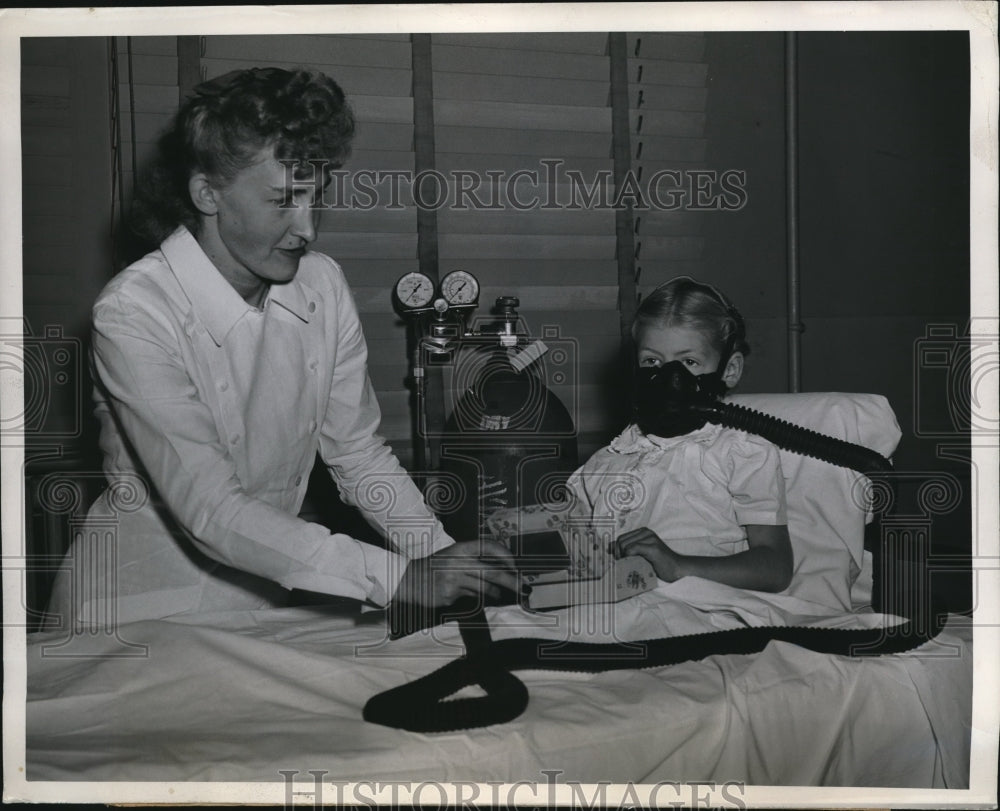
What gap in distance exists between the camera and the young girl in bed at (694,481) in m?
1.58

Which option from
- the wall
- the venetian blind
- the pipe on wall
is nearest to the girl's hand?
the wall

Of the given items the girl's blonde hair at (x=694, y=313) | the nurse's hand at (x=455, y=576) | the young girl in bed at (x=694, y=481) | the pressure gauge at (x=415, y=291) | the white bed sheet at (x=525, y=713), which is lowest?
the white bed sheet at (x=525, y=713)

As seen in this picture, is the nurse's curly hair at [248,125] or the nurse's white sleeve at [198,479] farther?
the nurse's curly hair at [248,125]

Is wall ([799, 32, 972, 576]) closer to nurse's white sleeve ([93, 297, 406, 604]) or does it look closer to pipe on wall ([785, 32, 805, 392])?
pipe on wall ([785, 32, 805, 392])

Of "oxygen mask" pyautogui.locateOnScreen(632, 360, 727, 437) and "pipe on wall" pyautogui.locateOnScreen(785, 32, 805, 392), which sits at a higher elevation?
"pipe on wall" pyautogui.locateOnScreen(785, 32, 805, 392)

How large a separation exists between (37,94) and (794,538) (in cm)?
188

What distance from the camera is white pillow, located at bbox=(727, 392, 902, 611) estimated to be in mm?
1642

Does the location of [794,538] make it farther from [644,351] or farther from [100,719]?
[100,719]

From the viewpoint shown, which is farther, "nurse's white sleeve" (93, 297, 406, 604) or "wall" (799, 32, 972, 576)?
"wall" (799, 32, 972, 576)

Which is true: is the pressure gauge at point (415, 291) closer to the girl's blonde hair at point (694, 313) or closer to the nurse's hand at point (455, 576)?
the girl's blonde hair at point (694, 313)

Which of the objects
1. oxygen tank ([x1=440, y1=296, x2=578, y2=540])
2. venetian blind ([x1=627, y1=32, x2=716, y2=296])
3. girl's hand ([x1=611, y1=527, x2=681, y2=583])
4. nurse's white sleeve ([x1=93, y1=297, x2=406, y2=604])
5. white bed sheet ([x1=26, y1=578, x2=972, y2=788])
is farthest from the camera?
venetian blind ([x1=627, y1=32, x2=716, y2=296])

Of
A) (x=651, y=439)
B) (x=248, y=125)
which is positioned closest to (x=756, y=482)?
(x=651, y=439)

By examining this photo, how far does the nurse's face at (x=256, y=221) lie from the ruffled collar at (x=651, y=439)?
77cm

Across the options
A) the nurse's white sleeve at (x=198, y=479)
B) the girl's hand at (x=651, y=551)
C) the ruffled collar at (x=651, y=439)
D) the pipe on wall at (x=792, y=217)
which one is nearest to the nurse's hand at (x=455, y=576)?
the nurse's white sleeve at (x=198, y=479)
